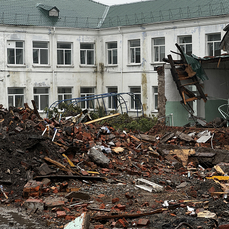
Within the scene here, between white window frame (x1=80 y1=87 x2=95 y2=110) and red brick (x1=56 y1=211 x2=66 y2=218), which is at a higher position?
white window frame (x1=80 y1=87 x2=95 y2=110)

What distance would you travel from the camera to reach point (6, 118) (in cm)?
1430

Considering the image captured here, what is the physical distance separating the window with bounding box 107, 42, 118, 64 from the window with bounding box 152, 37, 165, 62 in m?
3.25

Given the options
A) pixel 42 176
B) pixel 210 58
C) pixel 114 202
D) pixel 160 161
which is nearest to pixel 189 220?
pixel 114 202

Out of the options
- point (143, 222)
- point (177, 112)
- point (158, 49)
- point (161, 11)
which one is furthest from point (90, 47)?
point (143, 222)

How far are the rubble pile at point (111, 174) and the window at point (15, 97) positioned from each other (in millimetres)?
12634

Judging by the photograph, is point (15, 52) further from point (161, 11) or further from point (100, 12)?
point (161, 11)

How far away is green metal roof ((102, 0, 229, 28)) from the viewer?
2547 cm

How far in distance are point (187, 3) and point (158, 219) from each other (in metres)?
21.4

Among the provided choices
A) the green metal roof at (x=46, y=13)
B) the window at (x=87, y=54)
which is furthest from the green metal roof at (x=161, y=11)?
the window at (x=87, y=54)

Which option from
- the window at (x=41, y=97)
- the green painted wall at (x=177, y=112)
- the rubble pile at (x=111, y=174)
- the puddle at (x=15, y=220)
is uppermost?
the window at (x=41, y=97)

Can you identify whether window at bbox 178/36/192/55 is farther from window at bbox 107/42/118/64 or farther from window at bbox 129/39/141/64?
window at bbox 107/42/118/64

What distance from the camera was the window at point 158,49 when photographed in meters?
27.7

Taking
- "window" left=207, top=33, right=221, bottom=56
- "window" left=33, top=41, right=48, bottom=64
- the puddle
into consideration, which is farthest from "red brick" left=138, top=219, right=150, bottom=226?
"window" left=33, top=41, right=48, bottom=64

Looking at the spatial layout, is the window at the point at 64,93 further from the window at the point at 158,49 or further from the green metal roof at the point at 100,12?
the window at the point at 158,49
